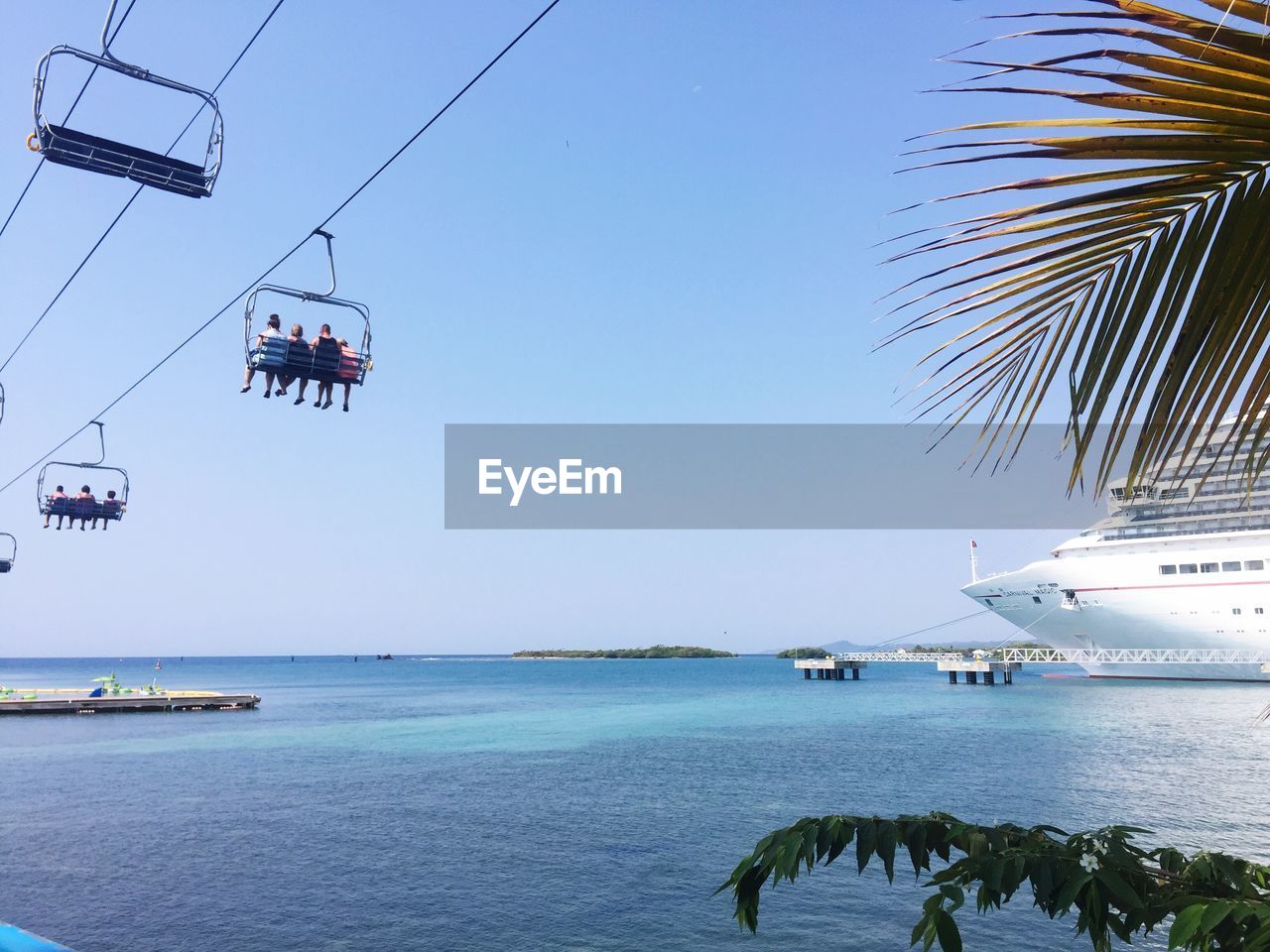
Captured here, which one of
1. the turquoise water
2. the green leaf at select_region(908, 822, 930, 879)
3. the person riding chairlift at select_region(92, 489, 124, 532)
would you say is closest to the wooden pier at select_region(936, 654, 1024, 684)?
the turquoise water

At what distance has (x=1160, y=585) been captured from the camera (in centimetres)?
6481

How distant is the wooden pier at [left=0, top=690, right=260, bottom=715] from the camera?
2559 inches

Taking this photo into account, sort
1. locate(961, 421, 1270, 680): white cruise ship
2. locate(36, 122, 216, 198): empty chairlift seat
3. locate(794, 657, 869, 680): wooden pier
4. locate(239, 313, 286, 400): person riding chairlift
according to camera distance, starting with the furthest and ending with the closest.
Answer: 1. locate(794, 657, 869, 680): wooden pier
2. locate(961, 421, 1270, 680): white cruise ship
3. locate(239, 313, 286, 400): person riding chairlift
4. locate(36, 122, 216, 198): empty chairlift seat

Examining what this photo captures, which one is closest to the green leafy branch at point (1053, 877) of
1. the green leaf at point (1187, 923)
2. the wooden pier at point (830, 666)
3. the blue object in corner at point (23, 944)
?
the green leaf at point (1187, 923)

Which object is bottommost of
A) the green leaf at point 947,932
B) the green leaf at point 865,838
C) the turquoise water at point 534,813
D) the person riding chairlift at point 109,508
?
the turquoise water at point 534,813

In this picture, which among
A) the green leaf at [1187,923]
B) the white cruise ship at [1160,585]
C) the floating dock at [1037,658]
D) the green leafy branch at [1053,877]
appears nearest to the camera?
the green leaf at [1187,923]

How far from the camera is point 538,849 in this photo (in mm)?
23453

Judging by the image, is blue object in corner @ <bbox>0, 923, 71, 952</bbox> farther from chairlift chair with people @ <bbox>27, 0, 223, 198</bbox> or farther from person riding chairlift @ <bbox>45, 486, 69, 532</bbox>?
person riding chairlift @ <bbox>45, 486, 69, 532</bbox>

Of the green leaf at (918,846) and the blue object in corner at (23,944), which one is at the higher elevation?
the green leaf at (918,846)

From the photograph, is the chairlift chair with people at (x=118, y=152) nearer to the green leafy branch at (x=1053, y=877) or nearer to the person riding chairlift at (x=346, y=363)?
the person riding chairlift at (x=346, y=363)

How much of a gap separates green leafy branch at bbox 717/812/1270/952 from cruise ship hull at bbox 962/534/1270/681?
235 feet

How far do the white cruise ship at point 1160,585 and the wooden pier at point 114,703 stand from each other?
70.8 meters

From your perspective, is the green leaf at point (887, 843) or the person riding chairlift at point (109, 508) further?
the person riding chairlift at point (109, 508)

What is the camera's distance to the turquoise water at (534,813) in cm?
1767
